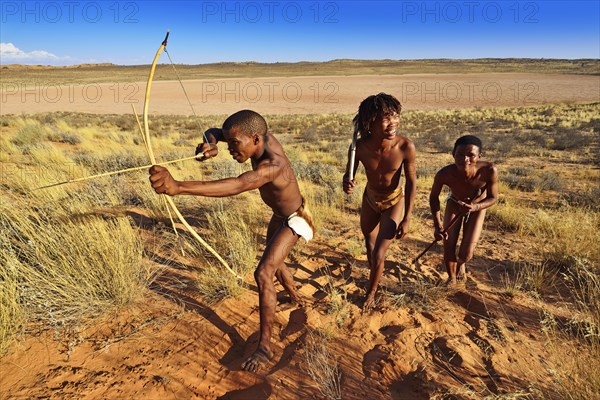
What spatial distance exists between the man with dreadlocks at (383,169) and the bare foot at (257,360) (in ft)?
3.55

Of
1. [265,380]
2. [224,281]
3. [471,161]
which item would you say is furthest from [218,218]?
[471,161]

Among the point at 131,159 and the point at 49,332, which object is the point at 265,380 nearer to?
the point at 49,332

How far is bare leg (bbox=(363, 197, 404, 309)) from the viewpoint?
3.21 m

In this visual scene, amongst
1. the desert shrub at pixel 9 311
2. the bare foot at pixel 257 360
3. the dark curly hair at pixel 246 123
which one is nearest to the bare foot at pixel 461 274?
the bare foot at pixel 257 360

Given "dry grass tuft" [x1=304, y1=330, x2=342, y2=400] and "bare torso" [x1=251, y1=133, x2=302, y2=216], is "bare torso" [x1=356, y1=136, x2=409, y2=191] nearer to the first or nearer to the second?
"bare torso" [x1=251, y1=133, x2=302, y2=216]

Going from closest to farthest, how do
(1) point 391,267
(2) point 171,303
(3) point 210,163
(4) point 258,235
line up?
(2) point 171,303, (1) point 391,267, (4) point 258,235, (3) point 210,163

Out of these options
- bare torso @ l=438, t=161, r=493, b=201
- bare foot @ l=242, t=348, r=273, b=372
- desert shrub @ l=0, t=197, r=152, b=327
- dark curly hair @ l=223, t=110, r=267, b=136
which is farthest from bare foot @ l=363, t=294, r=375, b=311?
desert shrub @ l=0, t=197, r=152, b=327

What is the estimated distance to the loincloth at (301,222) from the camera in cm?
288

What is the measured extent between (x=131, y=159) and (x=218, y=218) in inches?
188

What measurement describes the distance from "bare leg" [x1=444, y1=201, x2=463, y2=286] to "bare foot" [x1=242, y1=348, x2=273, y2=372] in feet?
6.93

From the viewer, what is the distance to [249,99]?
42938 millimetres

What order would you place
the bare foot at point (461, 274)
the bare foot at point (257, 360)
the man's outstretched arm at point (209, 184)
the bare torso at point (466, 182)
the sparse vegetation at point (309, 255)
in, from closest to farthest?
the man's outstretched arm at point (209, 184) < the bare foot at point (257, 360) < the sparse vegetation at point (309, 255) < the bare torso at point (466, 182) < the bare foot at point (461, 274)

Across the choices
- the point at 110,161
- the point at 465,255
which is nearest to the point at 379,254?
the point at 465,255

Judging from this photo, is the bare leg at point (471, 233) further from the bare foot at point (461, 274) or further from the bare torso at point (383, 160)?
the bare torso at point (383, 160)
